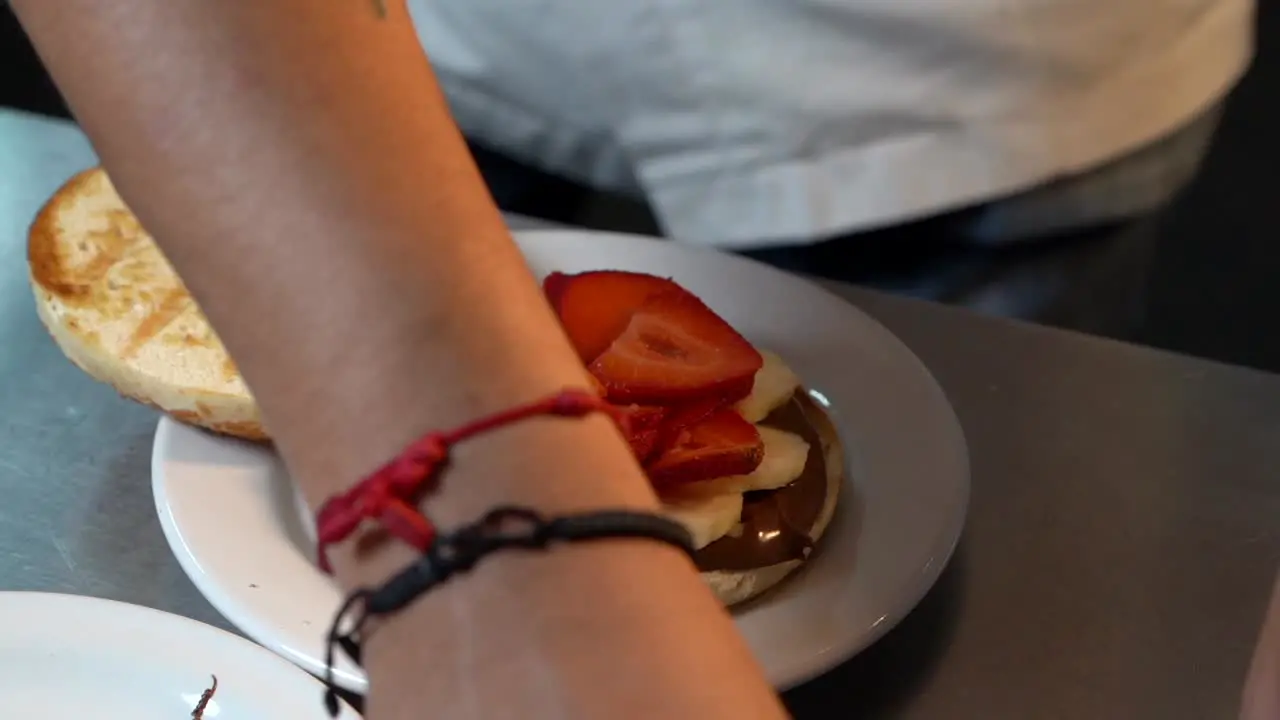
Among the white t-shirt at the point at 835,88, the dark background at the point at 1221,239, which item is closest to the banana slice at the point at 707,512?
the white t-shirt at the point at 835,88

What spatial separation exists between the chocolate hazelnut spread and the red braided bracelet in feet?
0.73

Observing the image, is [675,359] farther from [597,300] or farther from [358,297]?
[358,297]

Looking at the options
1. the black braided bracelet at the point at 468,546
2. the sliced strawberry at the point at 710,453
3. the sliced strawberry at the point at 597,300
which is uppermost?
the black braided bracelet at the point at 468,546

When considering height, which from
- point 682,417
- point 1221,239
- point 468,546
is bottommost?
point 1221,239

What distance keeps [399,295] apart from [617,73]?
463 mm

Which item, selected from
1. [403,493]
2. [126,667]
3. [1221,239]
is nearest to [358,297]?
[403,493]

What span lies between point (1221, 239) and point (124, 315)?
1.27 metres

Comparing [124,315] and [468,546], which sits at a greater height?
[468,546]

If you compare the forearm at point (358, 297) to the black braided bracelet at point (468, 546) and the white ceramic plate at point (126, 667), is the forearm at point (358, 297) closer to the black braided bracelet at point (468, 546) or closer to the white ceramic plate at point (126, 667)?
the black braided bracelet at point (468, 546)

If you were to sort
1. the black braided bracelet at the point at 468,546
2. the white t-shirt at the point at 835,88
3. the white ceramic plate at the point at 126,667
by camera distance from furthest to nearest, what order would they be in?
1. the white t-shirt at the point at 835,88
2. the white ceramic plate at the point at 126,667
3. the black braided bracelet at the point at 468,546

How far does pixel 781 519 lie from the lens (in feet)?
1.63

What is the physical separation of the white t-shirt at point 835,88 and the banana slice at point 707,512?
268mm

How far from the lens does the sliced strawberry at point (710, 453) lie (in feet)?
1.59

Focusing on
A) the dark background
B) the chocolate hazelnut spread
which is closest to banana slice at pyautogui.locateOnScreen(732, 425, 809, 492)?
the chocolate hazelnut spread
